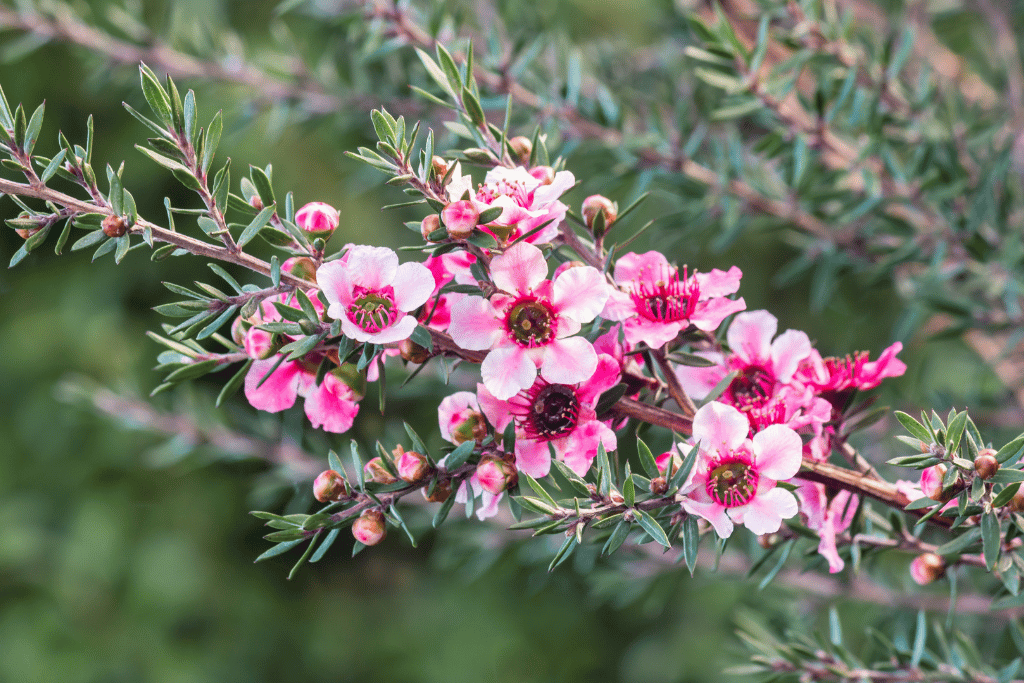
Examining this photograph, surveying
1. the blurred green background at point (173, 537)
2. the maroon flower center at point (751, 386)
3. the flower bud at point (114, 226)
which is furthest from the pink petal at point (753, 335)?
the blurred green background at point (173, 537)


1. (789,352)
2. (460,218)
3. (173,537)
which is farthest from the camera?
(173,537)

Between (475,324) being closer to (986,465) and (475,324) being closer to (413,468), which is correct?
(413,468)

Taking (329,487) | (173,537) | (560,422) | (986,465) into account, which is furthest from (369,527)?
(173,537)

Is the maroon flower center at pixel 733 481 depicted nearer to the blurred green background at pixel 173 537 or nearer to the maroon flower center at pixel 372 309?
the maroon flower center at pixel 372 309

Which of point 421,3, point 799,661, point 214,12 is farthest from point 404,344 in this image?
point 214,12

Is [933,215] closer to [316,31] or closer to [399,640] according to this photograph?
[316,31]

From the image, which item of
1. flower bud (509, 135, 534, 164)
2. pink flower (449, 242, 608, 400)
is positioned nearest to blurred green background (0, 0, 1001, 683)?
flower bud (509, 135, 534, 164)
